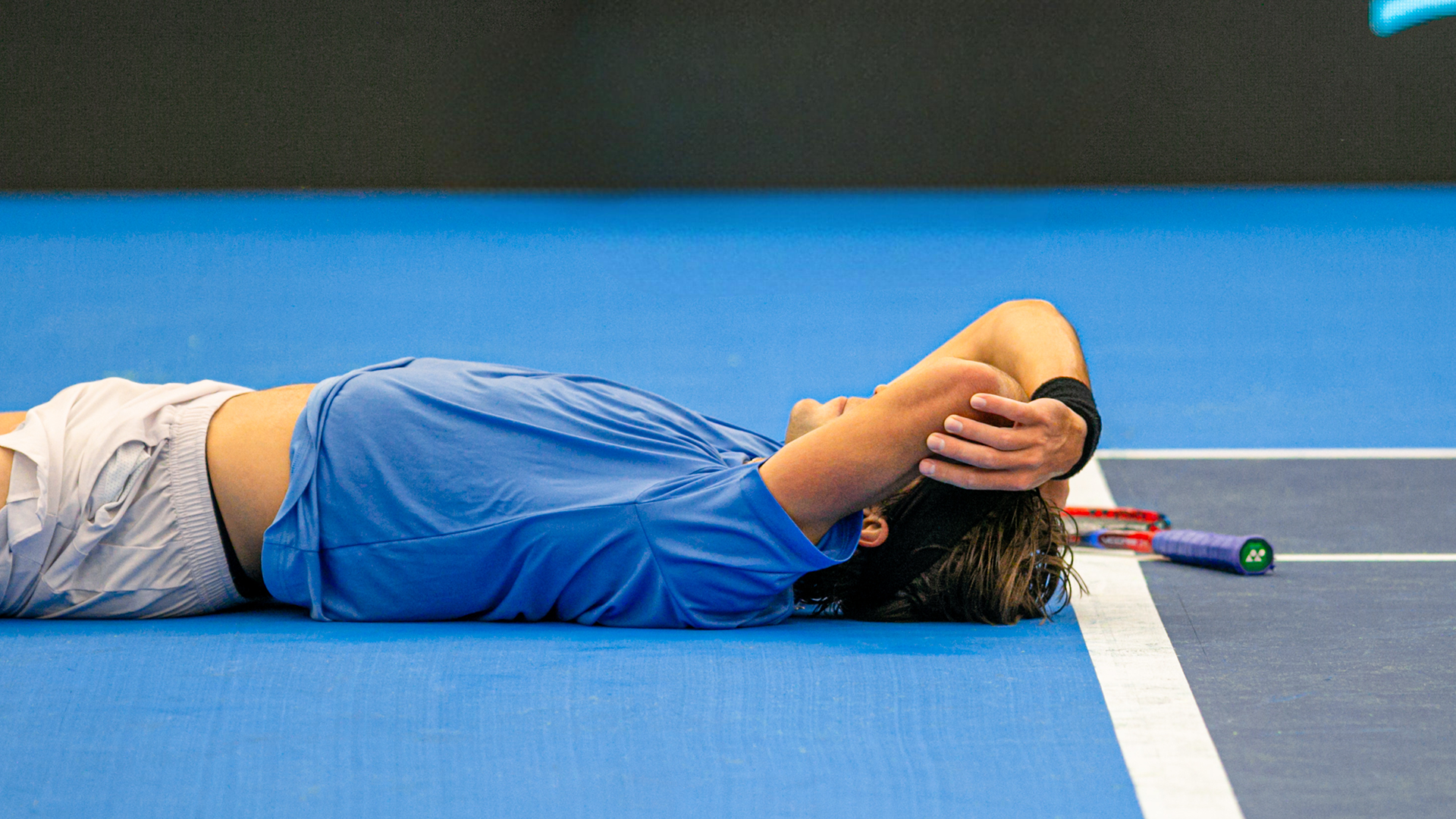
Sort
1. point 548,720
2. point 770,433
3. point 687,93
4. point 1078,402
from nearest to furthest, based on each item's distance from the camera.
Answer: point 548,720 → point 1078,402 → point 770,433 → point 687,93

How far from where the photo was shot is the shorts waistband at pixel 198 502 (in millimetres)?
2676

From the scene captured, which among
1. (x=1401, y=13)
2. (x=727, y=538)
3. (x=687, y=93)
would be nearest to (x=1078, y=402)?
(x=727, y=538)

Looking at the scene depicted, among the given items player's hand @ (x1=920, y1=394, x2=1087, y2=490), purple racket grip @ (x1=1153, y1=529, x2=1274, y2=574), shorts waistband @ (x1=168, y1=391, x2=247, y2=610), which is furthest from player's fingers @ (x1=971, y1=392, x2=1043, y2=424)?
shorts waistband @ (x1=168, y1=391, x2=247, y2=610)

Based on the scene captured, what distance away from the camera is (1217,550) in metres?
3.27

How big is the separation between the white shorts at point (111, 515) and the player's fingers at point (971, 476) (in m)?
1.29

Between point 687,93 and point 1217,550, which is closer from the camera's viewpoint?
point 1217,550

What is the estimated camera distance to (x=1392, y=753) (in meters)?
2.17

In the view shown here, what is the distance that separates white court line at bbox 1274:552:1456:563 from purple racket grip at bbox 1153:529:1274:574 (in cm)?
6

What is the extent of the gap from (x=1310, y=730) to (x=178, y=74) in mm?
10797

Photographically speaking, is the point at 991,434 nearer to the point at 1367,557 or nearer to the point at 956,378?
the point at 956,378

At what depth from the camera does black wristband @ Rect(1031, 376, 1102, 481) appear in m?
2.54

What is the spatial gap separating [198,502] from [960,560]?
1.40 m

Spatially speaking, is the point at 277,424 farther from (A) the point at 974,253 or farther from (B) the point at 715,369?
(A) the point at 974,253

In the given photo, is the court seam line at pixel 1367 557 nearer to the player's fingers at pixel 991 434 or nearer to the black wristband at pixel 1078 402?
the black wristband at pixel 1078 402
